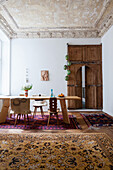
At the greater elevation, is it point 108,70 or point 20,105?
point 108,70

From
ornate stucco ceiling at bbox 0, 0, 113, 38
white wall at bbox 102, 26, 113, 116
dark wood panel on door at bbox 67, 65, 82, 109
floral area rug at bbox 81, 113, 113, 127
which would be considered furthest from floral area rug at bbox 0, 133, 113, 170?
ornate stucco ceiling at bbox 0, 0, 113, 38

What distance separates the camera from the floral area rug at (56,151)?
176 cm

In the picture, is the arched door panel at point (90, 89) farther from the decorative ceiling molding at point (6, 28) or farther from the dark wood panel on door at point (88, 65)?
the decorative ceiling molding at point (6, 28)

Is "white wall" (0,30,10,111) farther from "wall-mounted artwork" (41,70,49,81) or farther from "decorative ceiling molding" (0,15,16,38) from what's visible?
"wall-mounted artwork" (41,70,49,81)

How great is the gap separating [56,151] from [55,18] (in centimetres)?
456

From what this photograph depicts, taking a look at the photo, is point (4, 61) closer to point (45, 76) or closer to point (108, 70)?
point (45, 76)

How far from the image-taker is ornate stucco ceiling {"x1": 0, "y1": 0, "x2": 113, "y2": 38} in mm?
4215

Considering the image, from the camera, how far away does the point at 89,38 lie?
20.1ft

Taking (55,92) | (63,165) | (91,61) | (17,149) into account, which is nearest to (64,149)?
(63,165)

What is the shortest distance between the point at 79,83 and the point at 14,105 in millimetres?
3420

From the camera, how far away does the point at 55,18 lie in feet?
16.6

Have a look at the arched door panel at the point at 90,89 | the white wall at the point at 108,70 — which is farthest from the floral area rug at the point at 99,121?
the arched door panel at the point at 90,89

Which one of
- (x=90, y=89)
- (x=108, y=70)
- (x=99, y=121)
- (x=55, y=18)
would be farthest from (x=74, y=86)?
(x=55, y=18)

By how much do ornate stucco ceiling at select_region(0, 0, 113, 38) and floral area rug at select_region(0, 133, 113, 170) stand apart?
376 cm
